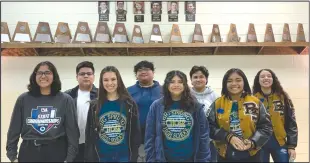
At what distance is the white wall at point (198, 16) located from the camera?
13.3ft

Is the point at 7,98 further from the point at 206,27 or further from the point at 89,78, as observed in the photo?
the point at 206,27

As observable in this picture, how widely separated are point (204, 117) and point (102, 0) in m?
2.55

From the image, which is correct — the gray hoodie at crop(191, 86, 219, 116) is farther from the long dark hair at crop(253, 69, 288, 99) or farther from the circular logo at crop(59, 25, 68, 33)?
the circular logo at crop(59, 25, 68, 33)

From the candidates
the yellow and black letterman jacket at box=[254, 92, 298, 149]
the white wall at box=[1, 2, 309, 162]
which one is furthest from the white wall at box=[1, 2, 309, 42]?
the yellow and black letterman jacket at box=[254, 92, 298, 149]

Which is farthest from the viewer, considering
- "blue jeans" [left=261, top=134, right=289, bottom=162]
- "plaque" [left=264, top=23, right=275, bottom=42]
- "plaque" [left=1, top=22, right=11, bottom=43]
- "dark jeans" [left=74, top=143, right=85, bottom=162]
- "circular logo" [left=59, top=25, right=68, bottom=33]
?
"plaque" [left=264, top=23, right=275, bottom=42]

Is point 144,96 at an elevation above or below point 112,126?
above

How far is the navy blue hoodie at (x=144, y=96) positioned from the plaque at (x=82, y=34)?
147cm

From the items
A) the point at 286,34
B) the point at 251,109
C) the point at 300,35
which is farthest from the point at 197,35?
the point at 251,109

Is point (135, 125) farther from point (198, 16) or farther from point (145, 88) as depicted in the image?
point (198, 16)

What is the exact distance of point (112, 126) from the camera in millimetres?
2111

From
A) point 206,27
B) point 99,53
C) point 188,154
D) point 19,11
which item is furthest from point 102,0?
point 188,154

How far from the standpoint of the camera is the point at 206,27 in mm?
4109

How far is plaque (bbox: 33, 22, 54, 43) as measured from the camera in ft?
12.5

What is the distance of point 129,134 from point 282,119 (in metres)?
1.23
